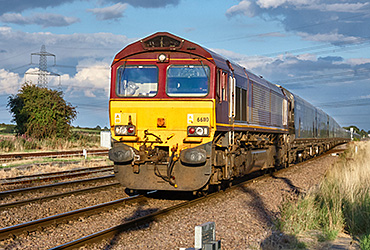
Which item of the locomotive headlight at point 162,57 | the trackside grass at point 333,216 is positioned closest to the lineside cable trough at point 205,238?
the trackside grass at point 333,216

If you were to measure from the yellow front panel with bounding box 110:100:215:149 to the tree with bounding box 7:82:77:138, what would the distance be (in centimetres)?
2402

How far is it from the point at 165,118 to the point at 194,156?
1164 millimetres

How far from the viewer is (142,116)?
10.5 meters

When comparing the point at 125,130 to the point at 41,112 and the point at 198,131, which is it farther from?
the point at 41,112

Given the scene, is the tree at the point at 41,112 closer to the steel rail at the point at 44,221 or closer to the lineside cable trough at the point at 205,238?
the steel rail at the point at 44,221

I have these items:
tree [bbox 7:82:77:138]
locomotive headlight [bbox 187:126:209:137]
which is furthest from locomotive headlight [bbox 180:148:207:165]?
tree [bbox 7:82:77:138]

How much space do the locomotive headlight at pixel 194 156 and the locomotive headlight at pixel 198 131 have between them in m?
0.36

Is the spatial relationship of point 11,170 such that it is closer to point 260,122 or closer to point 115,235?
point 260,122

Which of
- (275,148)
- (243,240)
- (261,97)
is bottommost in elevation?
(243,240)

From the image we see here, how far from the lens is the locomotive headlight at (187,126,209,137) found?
33.2ft

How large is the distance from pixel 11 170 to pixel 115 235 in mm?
10993

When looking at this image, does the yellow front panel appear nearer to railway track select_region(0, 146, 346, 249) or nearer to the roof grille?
the roof grille

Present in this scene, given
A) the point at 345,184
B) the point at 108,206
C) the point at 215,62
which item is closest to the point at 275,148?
the point at 345,184

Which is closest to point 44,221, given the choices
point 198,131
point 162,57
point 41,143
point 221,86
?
point 198,131
